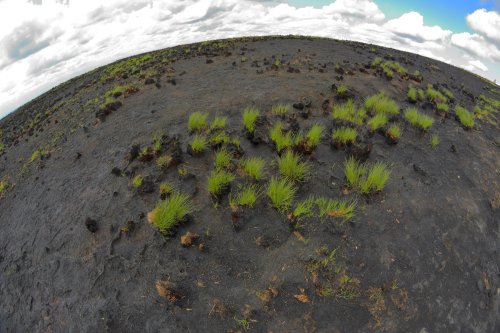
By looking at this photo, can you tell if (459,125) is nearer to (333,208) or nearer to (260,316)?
(333,208)

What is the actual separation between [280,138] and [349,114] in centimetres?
284

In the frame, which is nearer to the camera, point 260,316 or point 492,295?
point 260,316

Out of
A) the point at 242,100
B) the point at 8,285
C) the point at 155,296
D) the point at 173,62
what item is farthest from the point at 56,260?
the point at 173,62

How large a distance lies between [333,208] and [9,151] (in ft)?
47.2

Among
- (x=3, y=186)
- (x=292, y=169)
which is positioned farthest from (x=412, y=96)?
(x=3, y=186)

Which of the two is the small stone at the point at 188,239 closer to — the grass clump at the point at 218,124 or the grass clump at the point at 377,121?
the grass clump at the point at 218,124

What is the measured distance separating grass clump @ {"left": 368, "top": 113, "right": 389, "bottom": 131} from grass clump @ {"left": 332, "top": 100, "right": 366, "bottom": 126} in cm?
26

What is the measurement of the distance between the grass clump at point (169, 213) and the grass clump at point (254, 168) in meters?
1.30

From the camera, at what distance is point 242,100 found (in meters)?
10.0

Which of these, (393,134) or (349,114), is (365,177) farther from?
(349,114)

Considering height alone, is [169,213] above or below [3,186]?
above

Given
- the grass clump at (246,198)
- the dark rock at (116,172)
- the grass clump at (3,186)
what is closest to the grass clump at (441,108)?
the grass clump at (246,198)

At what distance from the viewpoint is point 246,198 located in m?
5.46

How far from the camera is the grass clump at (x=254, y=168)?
6016 millimetres
